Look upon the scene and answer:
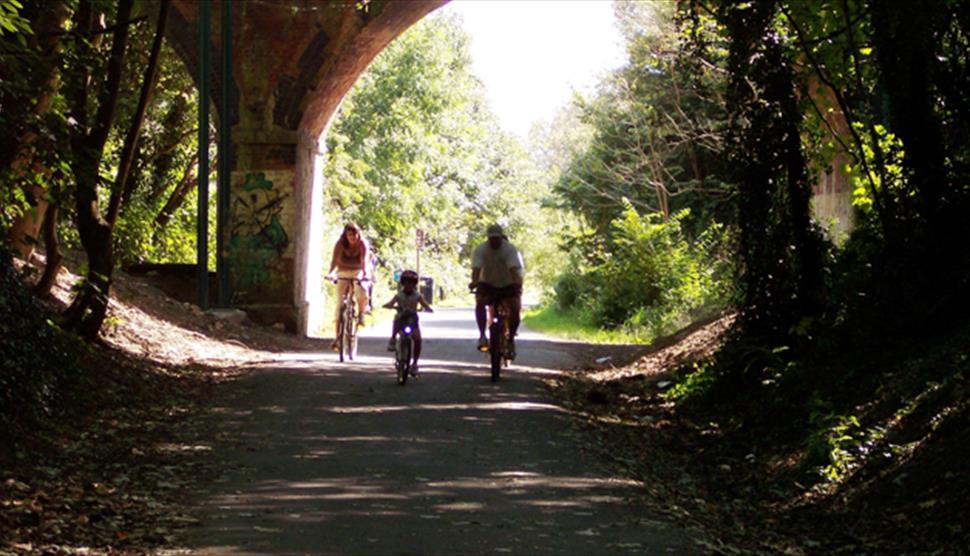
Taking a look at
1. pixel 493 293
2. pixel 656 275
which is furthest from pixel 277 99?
pixel 493 293

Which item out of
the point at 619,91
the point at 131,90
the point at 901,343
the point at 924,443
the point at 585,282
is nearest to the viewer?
the point at 924,443

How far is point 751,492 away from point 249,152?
1596cm

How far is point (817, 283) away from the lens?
1312 cm

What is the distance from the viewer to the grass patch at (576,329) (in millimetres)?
26344

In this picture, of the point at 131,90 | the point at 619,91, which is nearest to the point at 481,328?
the point at 131,90

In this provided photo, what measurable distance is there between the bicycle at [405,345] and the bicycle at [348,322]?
289 cm

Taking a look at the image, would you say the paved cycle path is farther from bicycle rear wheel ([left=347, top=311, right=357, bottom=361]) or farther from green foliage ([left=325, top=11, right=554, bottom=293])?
green foliage ([left=325, top=11, right=554, bottom=293])

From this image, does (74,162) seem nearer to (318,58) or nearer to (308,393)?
(308,393)

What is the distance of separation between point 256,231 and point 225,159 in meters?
1.38

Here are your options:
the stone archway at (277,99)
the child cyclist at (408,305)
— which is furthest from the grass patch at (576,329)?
the child cyclist at (408,305)

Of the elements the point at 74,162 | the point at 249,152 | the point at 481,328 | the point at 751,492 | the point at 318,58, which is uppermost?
the point at 318,58

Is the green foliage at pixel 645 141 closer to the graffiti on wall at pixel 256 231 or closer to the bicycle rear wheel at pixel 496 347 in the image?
the graffiti on wall at pixel 256 231

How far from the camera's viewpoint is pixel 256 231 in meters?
24.4

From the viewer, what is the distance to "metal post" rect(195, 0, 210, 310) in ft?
75.5
